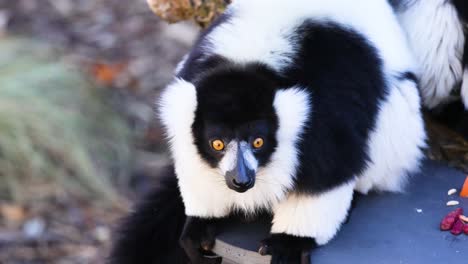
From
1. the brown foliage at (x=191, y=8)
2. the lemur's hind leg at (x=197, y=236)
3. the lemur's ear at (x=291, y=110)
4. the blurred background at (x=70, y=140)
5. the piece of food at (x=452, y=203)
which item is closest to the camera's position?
the lemur's ear at (x=291, y=110)

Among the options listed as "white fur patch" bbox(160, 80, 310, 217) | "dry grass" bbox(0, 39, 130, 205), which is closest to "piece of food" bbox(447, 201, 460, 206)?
"white fur patch" bbox(160, 80, 310, 217)

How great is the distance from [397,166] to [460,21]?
2.46 ft

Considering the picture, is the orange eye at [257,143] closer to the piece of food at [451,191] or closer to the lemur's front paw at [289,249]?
the lemur's front paw at [289,249]

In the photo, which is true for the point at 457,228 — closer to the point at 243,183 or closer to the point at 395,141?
the point at 395,141

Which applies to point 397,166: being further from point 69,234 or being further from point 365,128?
point 69,234

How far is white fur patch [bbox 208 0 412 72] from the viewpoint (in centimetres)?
277

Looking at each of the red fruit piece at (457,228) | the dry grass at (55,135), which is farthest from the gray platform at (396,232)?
the dry grass at (55,135)

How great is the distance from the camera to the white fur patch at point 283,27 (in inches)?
109

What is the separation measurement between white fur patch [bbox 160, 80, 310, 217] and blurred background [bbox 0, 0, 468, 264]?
Answer: 153cm

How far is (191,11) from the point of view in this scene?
4195 millimetres

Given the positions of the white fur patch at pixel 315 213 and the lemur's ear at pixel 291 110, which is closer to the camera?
the lemur's ear at pixel 291 110

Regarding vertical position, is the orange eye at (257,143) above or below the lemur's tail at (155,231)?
above

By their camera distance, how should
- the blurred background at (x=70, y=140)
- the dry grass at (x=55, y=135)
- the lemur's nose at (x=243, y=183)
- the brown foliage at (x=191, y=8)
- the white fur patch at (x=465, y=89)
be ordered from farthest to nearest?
the dry grass at (x=55, y=135), the blurred background at (x=70, y=140), the brown foliage at (x=191, y=8), the white fur patch at (x=465, y=89), the lemur's nose at (x=243, y=183)

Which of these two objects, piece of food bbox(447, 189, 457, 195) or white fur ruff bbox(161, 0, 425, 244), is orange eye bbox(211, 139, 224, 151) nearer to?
white fur ruff bbox(161, 0, 425, 244)
